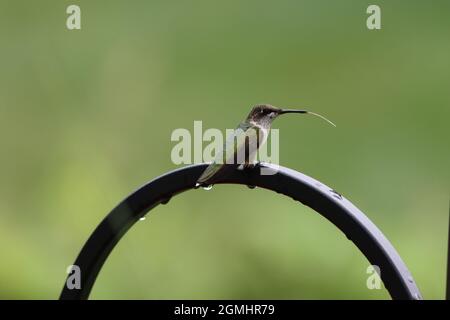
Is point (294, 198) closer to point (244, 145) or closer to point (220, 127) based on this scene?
point (244, 145)

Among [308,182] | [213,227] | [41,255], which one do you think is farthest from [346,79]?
[308,182]

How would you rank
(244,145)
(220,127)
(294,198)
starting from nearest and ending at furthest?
(294,198) < (244,145) < (220,127)

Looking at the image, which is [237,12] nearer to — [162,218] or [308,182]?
[162,218]

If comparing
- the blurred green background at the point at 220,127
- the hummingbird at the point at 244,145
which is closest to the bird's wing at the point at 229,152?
the hummingbird at the point at 244,145

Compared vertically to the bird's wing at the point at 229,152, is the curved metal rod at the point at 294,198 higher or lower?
lower

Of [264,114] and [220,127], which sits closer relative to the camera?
[264,114]

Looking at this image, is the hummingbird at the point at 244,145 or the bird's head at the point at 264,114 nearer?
the hummingbird at the point at 244,145

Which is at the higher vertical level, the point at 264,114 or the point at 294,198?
the point at 264,114

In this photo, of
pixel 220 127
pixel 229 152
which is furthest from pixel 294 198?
pixel 220 127

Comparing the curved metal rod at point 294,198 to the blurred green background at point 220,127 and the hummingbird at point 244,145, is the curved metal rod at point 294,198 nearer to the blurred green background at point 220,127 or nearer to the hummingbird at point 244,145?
the hummingbird at point 244,145
